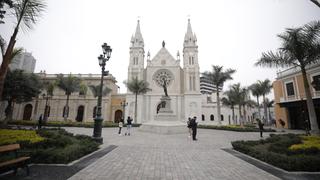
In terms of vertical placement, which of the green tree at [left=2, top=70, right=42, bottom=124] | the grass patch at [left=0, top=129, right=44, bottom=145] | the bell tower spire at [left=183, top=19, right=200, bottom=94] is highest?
the bell tower spire at [left=183, top=19, right=200, bottom=94]

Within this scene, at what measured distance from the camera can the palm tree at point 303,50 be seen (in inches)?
Answer: 377

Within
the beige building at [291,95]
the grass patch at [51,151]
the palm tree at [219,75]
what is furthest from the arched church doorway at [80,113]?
the beige building at [291,95]

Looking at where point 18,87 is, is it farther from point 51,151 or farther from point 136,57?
point 136,57

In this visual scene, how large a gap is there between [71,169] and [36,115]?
138 feet

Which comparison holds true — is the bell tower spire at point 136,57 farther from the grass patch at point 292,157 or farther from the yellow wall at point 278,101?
the grass patch at point 292,157

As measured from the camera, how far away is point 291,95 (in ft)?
75.8

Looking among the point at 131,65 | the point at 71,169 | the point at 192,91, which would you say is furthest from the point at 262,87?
the point at 71,169

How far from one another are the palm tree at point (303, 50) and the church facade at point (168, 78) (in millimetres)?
24412

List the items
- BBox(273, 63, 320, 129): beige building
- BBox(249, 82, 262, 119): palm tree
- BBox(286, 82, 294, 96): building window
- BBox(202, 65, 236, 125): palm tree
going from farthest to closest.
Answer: BBox(249, 82, 262, 119): palm tree
BBox(202, 65, 236, 125): palm tree
BBox(286, 82, 294, 96): building window
BBox(273, 63, 320, 129): beige building

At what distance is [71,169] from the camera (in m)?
5.07

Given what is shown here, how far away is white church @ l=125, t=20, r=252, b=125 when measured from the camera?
3553 cm

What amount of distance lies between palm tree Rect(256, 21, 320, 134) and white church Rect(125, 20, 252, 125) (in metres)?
24.4

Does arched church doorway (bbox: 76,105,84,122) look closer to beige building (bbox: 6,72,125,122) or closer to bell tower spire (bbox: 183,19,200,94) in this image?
beige building (bbox: 6,72,125,122)

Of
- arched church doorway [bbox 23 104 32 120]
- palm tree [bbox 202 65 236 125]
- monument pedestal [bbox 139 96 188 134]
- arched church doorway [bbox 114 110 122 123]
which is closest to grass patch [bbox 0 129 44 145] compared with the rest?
monument pedestal [bbox 139 96 188 134]
